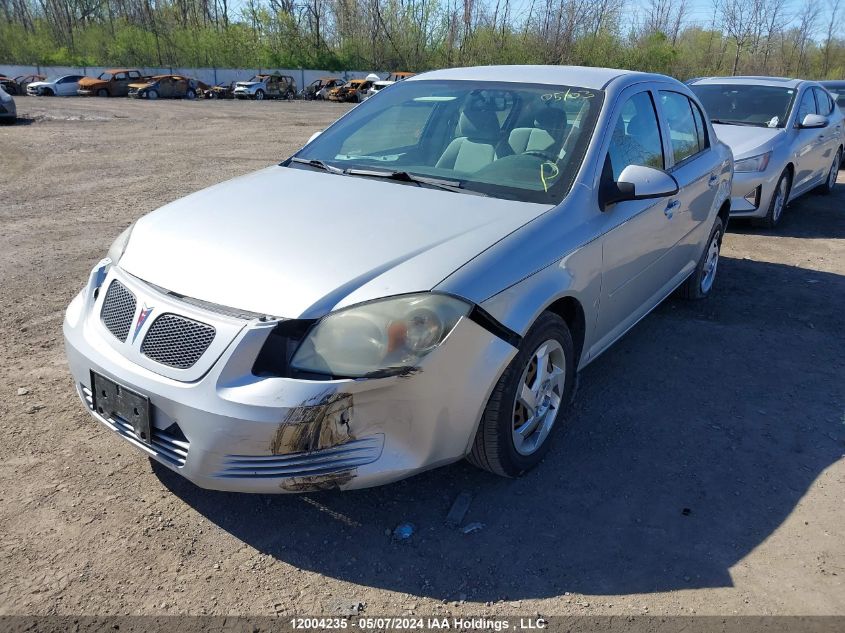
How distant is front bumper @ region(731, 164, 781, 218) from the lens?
7609 millimetres

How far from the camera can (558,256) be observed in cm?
292

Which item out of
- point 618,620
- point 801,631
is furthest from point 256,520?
point 801,631

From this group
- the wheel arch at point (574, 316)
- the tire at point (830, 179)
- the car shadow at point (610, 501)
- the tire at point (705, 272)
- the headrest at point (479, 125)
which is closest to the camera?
the car shadow at point (610, 501)

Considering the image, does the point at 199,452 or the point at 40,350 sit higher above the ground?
the point at 199,452

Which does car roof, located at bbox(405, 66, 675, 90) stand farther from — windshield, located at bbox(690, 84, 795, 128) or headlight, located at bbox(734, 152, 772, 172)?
windshield, located at bbox(690, 84, 795, 128)

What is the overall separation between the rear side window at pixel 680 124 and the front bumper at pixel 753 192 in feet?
9.75

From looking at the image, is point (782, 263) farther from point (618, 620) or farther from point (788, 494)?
point (618, 620)

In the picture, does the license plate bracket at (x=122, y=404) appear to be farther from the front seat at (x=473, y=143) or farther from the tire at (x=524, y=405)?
the front seat at (x=473, y=143)

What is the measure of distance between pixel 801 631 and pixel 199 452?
2186 millimetres

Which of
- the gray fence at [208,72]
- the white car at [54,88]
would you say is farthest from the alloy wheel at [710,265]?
the gray fence at [208,72]

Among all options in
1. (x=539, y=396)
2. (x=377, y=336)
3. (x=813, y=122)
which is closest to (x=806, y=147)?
(x=813, y=122)

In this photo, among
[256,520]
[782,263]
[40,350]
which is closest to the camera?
[256,520]

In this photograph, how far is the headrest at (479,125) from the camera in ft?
12.0

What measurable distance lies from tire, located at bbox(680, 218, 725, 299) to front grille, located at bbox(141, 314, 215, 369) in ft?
13.3
